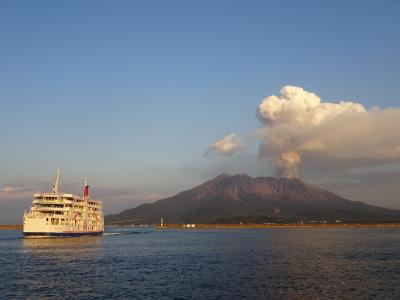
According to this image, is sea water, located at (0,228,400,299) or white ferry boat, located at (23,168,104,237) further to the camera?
white ferry boat, located at (23,168,104,237)

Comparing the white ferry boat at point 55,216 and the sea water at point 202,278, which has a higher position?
the white ferry boat at point 55,216

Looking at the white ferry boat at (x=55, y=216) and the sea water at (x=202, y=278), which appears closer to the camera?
the sea water at (x=202, y=278)

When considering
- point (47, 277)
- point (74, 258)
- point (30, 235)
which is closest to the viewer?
point (47, 277)

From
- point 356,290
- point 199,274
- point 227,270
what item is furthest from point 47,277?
point 356,290

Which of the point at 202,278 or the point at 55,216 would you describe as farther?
the point at 55,216

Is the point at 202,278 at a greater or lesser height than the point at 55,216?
lesser

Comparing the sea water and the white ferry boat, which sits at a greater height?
the white ferry boat

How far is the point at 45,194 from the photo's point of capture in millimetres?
126500

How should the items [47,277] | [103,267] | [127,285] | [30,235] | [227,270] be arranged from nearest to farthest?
[127,285] < [47,277] < [227,270] < [103,267] < [30,235]

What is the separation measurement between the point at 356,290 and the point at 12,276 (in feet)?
117

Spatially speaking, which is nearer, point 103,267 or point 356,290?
point 356,290

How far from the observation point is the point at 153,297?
128 ft

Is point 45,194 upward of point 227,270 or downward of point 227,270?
upward

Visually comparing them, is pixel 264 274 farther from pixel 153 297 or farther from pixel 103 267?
pixel 103 267
